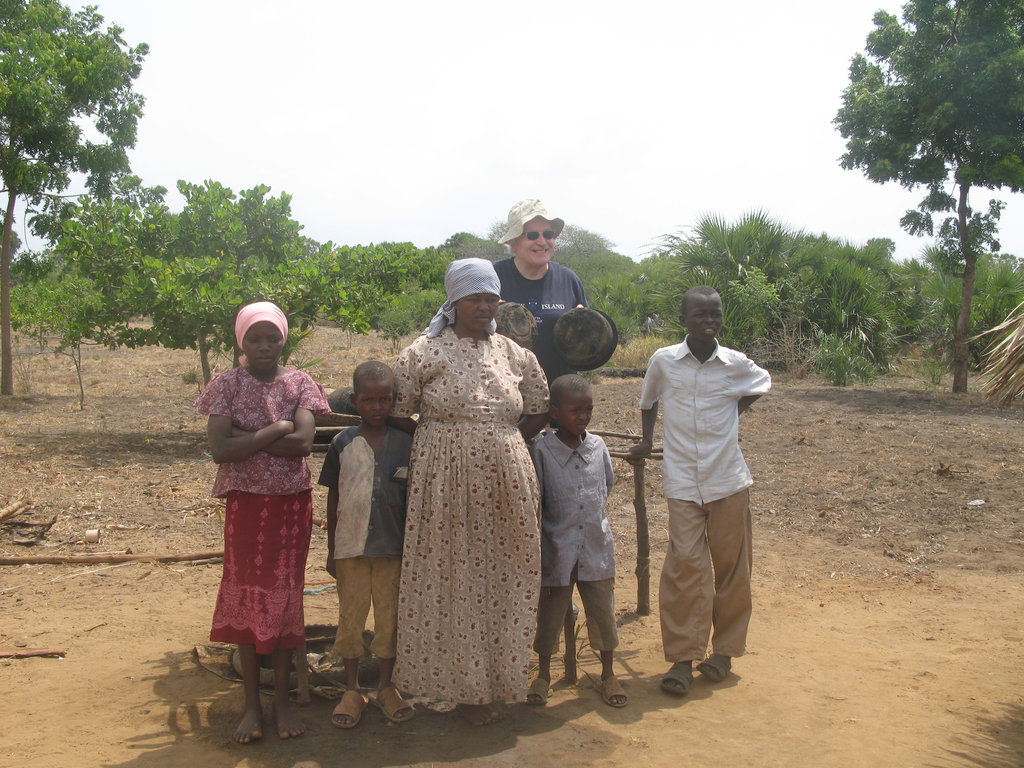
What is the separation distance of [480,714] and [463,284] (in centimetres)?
170

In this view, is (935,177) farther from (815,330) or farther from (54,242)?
(54,242)

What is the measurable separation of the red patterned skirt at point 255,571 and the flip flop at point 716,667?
6.32ft

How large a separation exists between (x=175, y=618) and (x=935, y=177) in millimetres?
12727

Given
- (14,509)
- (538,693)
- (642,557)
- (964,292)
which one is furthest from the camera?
(964,292)

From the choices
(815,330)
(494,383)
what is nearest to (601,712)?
(494,383)

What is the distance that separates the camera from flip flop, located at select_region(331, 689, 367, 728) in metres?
3.22

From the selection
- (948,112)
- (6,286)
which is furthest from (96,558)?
(948,112)

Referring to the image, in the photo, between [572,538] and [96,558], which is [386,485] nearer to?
[572,538]

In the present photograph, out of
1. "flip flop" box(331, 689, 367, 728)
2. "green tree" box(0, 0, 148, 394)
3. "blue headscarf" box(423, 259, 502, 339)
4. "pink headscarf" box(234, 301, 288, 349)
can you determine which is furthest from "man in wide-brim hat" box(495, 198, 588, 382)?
"green tree" box(0, 0, 148, 394)

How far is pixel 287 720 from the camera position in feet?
10.4

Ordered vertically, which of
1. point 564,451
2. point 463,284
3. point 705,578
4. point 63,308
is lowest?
point 705,578

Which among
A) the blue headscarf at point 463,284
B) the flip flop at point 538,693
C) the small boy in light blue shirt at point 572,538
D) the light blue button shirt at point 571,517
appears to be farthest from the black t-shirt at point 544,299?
the flip flop at point 538,693

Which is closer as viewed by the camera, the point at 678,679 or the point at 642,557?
the point at 678,679

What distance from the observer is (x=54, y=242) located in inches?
456
